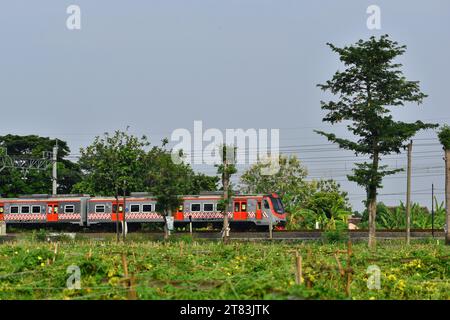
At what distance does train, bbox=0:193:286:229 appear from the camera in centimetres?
5972

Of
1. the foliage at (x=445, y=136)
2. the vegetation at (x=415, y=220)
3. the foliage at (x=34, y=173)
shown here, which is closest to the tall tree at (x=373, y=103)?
the foliage at (x=445, y=136)

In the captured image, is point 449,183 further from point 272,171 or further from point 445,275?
point 272,171

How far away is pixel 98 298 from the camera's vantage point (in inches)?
524

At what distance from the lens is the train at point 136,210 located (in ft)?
196

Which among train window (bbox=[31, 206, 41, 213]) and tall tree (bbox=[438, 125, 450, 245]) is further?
train window (bbox=[31, 206, 41, 213])

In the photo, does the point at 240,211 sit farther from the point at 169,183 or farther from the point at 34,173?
the point at 34,173

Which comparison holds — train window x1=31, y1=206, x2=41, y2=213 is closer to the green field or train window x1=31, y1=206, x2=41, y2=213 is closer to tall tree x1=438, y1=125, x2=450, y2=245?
tall tree x1=438, y1=125, x2=450, y2=245

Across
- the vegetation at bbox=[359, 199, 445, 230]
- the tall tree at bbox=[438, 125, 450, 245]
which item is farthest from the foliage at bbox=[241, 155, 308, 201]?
the tall tree at bbox=[438, 125, 450, 245]

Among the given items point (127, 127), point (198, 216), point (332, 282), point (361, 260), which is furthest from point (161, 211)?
point (332, 282)

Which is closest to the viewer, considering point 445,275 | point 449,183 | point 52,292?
point 52,292

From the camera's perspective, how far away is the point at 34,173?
A: 86062 mm

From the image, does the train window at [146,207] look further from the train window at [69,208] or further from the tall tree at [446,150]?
the tall tree at [446,150]

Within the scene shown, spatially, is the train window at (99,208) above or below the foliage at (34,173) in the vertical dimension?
below

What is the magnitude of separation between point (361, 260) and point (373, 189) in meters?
18.2
